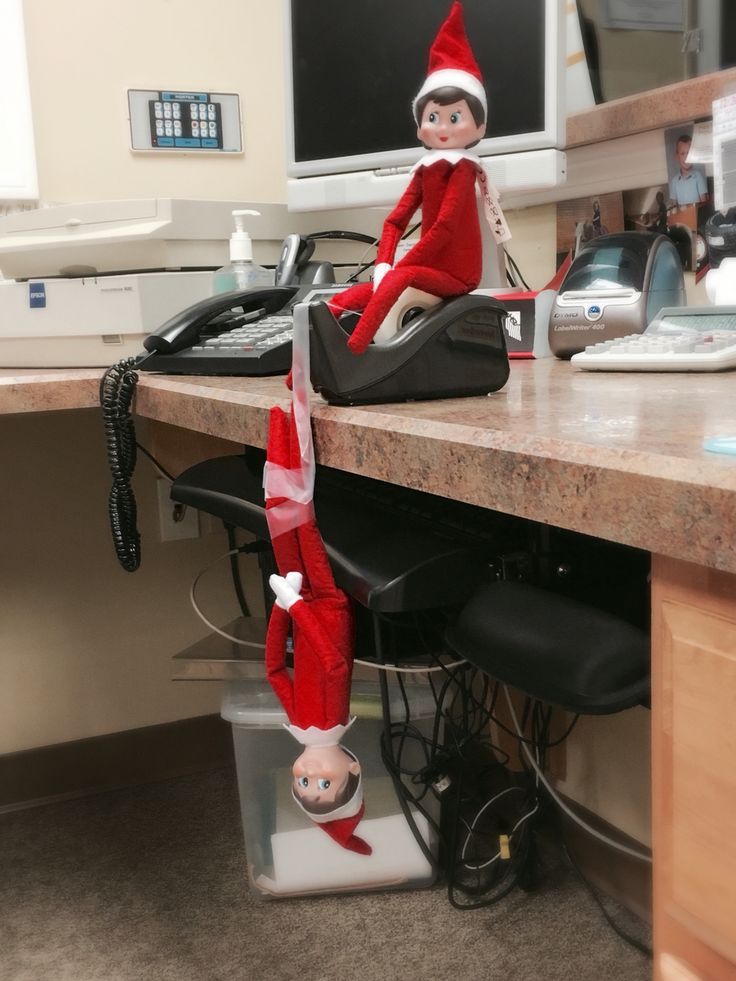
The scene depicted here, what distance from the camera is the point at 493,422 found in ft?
1.83

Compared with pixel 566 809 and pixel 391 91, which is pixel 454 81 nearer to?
pixel 391 91

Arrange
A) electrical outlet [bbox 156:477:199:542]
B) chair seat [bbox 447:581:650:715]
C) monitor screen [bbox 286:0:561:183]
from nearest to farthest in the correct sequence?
chair seat [bbox 447:581:650:715] < monitor screen [bbox 286:0:561:183] < electrical outlet [bbox 156:477:199:542]

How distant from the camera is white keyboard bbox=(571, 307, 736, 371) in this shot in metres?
0.82

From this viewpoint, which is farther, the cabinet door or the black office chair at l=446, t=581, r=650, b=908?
the black office chair at l=446, t=581, r=650, b=908

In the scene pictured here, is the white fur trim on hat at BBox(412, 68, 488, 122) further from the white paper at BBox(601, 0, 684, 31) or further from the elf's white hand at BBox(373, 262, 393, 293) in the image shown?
the white paper at BBox(601, 0, 684, 31)

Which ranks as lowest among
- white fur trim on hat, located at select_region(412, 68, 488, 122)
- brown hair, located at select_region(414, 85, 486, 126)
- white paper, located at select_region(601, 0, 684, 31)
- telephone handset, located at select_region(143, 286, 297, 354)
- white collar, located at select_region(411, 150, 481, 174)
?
telephone handset, located at select_region(143, 286, 297, 354)

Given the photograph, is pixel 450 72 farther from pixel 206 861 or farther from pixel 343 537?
pixel 206 861

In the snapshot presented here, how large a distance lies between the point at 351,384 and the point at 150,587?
1.27 m

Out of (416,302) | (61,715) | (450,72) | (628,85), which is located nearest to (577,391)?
(416,302)

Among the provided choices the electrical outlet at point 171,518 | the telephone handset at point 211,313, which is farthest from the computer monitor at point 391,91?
the electrical outlet at point 171,518

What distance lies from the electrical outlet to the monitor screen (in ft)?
2.19

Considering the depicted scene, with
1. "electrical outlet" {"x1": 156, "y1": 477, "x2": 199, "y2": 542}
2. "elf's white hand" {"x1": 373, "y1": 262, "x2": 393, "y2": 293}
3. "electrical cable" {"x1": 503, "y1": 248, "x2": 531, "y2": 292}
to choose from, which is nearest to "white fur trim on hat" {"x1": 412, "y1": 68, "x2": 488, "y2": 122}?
"elf's white hand" {"x1": 373, "y1": 262, "x2": 393, "y2": 293}

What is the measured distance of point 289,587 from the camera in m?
0.70

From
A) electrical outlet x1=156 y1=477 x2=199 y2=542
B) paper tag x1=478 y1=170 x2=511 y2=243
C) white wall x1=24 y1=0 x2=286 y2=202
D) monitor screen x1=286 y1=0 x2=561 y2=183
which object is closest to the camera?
paper tag x1=478 y1=170 x2=511 y2=243
